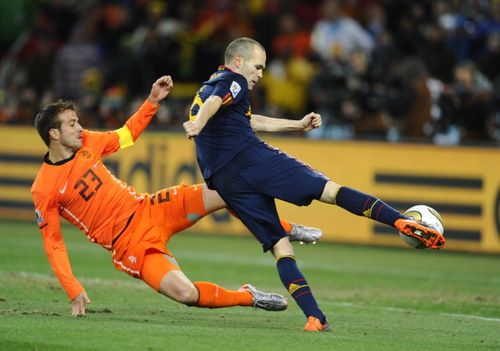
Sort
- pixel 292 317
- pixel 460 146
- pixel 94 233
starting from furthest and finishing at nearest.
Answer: pixel 460 146, pixel 292 317, pixel 94 233

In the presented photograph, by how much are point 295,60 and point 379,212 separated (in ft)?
37.9

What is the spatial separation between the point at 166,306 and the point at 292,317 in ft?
4.37

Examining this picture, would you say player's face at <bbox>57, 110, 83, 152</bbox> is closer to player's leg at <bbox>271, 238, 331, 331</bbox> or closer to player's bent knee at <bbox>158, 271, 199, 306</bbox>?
player's bent knee at <bbox>158, 271, 199, 306</bbox>

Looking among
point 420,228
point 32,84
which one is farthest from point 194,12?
point 420,228

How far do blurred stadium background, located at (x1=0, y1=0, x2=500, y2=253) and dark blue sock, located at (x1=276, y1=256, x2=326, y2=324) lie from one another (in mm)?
7854

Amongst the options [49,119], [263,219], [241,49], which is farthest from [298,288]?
[49,119]

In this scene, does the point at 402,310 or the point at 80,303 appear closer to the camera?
the point at 80,303

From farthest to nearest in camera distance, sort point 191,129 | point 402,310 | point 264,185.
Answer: point 402,310 → point 264,185 → point 191,129

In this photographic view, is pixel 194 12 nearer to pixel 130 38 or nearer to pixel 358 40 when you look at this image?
pixel 130 38

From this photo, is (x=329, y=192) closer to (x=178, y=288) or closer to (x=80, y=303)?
(x=178, y=288)

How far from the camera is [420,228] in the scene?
807 cm

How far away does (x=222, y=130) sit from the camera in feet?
28.3

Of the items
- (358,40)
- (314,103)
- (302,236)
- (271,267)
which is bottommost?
(271,267)

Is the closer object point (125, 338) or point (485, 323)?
point (125, 338)
